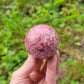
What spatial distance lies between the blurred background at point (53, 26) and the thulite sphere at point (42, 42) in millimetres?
775

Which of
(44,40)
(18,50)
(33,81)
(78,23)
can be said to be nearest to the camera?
(44,40)

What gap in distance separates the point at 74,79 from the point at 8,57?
117 cm

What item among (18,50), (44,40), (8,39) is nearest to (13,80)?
(44,40)

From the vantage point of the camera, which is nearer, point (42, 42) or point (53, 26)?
point (42, 42)

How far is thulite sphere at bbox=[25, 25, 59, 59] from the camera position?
1.24 m

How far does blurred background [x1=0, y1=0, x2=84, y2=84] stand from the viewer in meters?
2.02

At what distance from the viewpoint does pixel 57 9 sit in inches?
107

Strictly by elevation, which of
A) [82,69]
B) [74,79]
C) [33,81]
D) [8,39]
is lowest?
[74,79]

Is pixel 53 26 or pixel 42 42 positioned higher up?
pixel 42 42

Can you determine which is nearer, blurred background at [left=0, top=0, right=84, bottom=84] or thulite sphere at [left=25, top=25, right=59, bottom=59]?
thulite sphere at [left=25, top=25, right=59, bottom=59]

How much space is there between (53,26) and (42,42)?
1.22 metres

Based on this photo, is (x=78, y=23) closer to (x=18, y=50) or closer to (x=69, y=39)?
(x=69, y=39)

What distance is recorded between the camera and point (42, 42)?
1.24 m

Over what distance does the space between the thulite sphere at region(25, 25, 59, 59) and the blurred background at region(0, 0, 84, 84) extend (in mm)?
775
